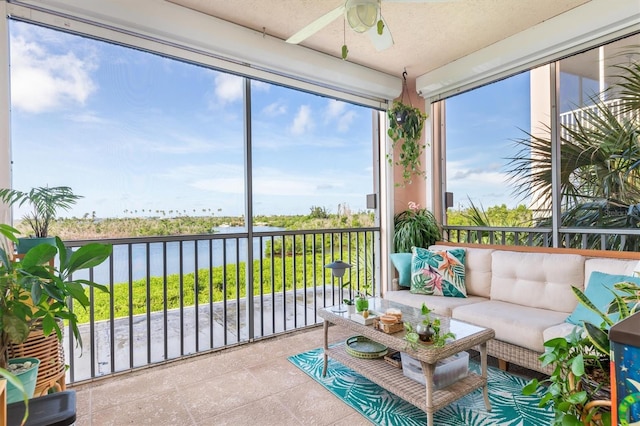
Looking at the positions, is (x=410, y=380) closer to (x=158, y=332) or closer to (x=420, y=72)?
(x=158, y=332)

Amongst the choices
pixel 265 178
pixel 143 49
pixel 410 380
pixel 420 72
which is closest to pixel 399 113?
pixel 420 72

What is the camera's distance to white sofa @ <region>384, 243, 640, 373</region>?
217 cm

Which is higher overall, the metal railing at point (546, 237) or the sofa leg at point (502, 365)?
the metal railing at point (546, 237)

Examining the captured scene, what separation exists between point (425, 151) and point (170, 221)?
289 cm

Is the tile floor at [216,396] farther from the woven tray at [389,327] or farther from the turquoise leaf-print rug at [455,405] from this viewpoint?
the woven tray at [389,327]

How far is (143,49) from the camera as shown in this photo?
250 centimetres

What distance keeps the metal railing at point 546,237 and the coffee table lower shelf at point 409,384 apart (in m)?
1.66

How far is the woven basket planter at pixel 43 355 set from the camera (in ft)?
5.41

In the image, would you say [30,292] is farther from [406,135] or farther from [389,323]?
[406,135]

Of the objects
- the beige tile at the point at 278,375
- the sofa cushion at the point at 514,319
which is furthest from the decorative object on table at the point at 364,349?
the sofa cushion at the point at 514,319

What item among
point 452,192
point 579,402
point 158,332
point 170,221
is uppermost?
point 452,192

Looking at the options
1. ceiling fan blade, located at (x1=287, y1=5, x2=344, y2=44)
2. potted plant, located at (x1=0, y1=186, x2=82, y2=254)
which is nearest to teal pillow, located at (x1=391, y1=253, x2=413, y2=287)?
ceiling fan blade, located at (x1=287, y1=5, x2=344, y2=44)

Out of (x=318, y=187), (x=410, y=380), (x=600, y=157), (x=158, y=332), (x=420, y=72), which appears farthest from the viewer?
(x=420, y=72)

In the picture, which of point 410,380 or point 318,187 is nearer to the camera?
point 410,380
